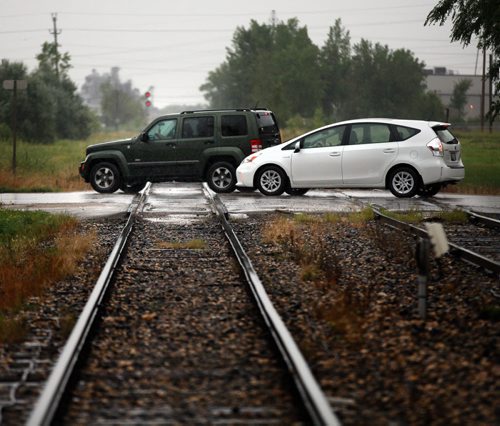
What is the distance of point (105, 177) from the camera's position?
2377cm

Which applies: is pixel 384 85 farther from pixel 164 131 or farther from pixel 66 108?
pixel 164 131

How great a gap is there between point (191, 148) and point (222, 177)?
38.6 inches

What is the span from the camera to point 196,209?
1894cm

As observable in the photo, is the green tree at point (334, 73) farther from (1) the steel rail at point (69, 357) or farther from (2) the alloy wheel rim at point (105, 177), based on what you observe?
(1) the steel rail at point (69, 357)

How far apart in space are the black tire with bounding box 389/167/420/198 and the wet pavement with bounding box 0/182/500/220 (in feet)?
0.62

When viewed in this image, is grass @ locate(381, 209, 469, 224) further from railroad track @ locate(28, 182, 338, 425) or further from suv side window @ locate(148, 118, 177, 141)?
suv side window @ locate(148, 118, 177, 141)

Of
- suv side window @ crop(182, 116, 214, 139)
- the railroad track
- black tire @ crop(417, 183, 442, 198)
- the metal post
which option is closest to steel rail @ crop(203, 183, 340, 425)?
the railroad track

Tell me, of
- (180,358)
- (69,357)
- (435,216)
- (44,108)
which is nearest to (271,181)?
(435,216)

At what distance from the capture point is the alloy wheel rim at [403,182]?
67.8 ft

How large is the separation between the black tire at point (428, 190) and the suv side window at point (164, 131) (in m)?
5.89

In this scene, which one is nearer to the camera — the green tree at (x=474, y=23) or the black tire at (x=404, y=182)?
the black tire at (x=404, y=182)

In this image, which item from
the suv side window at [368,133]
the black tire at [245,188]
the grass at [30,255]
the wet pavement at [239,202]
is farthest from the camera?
the black tire at [245,188]

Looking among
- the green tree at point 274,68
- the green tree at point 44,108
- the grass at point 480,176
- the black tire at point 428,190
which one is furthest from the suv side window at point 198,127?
the green tree at point 274,68

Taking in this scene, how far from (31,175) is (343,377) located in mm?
23907
